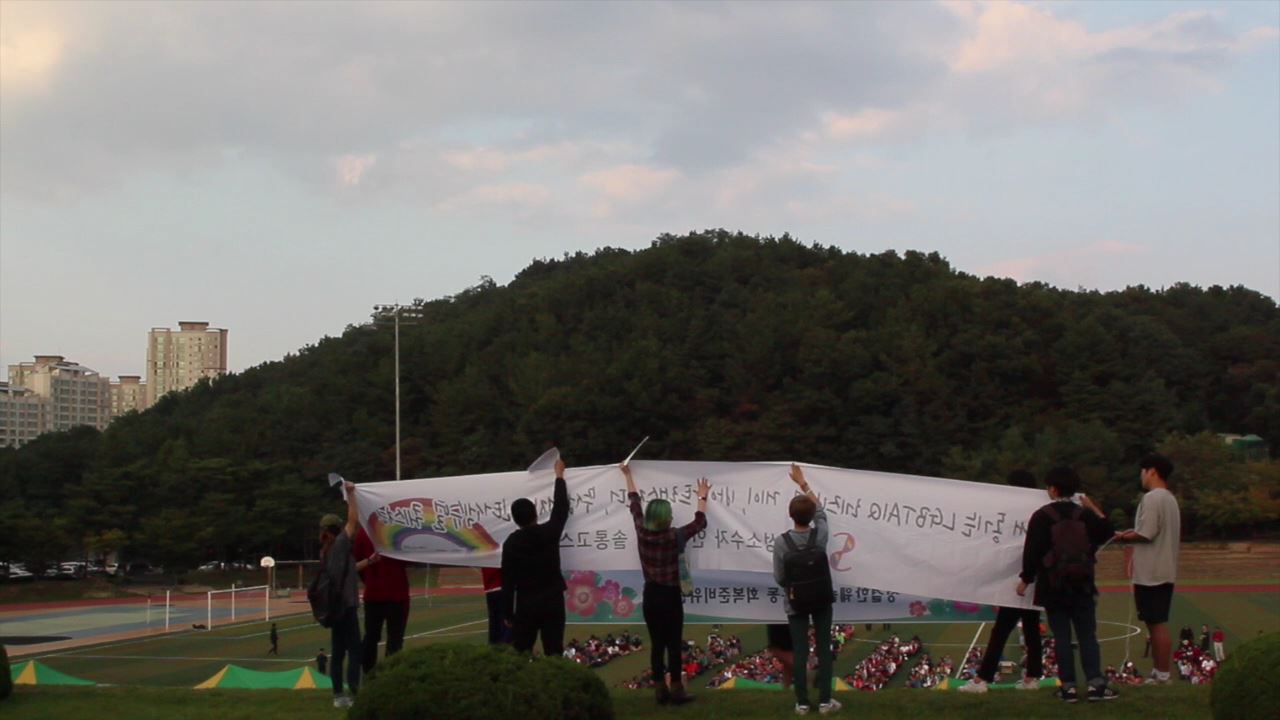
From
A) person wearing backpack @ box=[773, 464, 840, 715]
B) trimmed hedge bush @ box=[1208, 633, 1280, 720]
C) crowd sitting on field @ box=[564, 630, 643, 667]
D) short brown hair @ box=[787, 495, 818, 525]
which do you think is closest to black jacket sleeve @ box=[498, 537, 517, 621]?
person wearing backpack @ box=[773, 464, 840, 715]

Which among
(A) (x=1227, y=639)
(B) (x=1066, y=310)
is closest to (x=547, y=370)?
(B) (x=1066, y=310)

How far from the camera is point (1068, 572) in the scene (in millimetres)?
8914

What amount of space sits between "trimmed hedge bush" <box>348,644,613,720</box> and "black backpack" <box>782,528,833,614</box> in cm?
174

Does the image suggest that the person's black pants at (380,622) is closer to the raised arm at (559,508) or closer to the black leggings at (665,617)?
the raised arm at (559,508)

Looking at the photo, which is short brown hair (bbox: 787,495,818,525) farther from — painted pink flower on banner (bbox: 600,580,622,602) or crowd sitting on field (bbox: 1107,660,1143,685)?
crowd sitting on field (bbox: 1107,660,1143,685)

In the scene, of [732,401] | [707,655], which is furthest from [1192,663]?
[732,401]

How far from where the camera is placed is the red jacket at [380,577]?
10.5 m

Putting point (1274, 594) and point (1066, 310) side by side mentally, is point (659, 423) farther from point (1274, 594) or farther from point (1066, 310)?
point (1274, 594)

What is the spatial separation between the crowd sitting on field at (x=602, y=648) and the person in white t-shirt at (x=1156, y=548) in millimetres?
19497

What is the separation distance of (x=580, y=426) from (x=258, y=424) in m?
24.5

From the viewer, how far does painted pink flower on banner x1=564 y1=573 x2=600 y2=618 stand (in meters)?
10.8

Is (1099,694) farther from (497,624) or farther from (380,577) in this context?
(380,577)

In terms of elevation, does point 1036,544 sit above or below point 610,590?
above

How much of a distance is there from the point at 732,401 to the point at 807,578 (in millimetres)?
80449
